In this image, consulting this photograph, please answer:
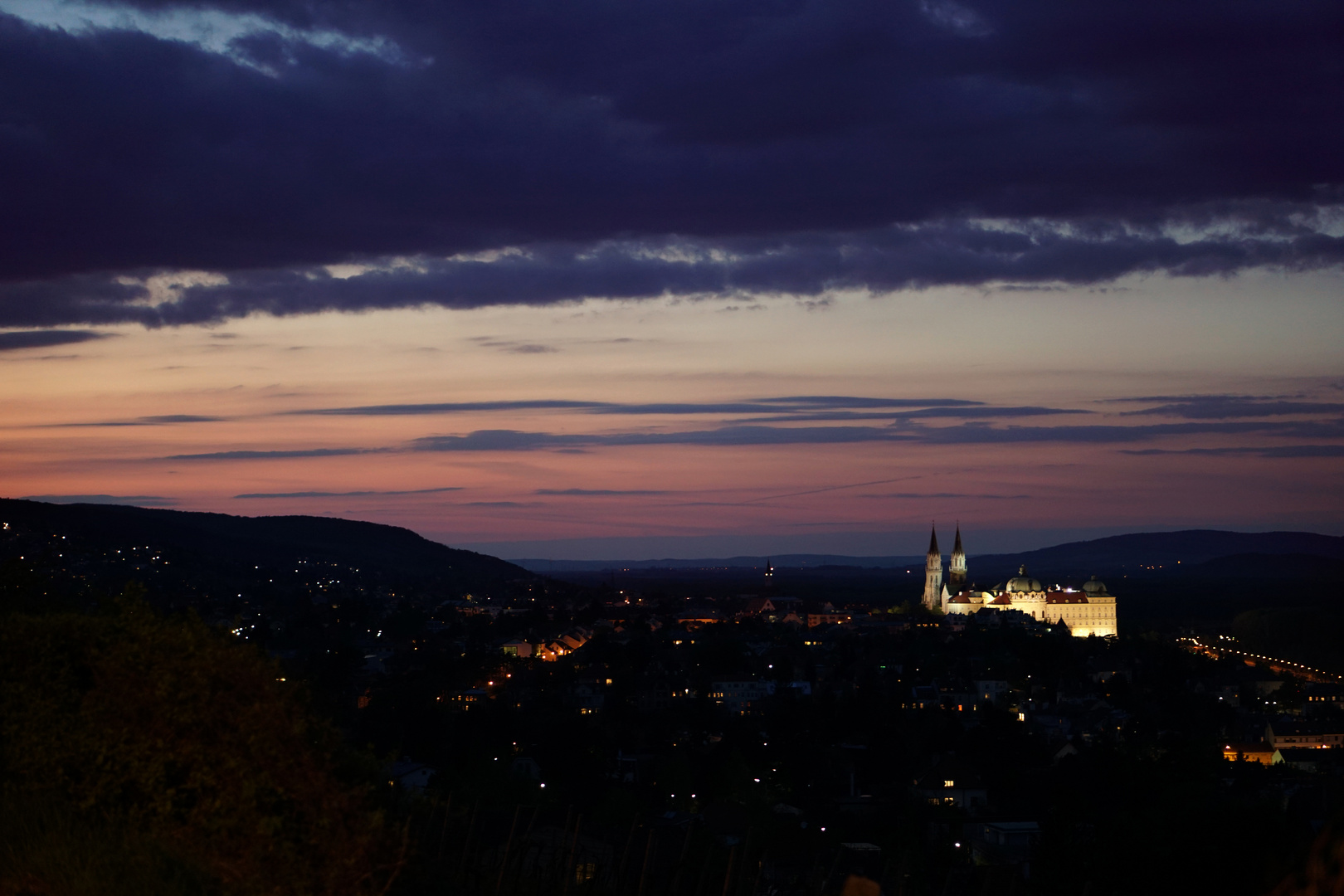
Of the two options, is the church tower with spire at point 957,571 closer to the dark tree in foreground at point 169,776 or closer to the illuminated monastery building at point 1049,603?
the illuminated monastery building at point 1049,603

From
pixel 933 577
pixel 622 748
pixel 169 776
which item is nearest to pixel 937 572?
pixel 933 577

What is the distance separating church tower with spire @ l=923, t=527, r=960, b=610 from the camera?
170750mm

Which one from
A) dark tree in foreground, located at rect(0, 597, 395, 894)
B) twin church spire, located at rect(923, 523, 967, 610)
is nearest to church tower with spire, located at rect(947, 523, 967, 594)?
twin church spire, located at rect(923, 523, 967, 610)

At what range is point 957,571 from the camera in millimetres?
175500

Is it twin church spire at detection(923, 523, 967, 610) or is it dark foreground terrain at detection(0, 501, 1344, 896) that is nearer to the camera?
dark foreground terrain at detection(0, 501, 1344, 896)

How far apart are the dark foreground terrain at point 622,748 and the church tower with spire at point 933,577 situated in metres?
24.1

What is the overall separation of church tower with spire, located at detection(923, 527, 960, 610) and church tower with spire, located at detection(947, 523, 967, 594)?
5.16 ft

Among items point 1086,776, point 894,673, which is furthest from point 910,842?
point 894,673

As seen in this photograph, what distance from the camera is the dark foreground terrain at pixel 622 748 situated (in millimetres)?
7816

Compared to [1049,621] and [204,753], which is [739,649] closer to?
[1049,621]

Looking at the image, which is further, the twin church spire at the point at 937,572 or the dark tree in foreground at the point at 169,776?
the twin church spire at the point at 937,572

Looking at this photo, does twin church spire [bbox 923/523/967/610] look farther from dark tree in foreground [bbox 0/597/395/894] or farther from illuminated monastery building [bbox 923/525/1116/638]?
dark tree in foreground [bbox 0/597/395/894]

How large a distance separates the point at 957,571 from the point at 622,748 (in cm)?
12980

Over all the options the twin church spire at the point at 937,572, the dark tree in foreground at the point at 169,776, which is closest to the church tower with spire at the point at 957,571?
the twin church spire at the point at 937,572
